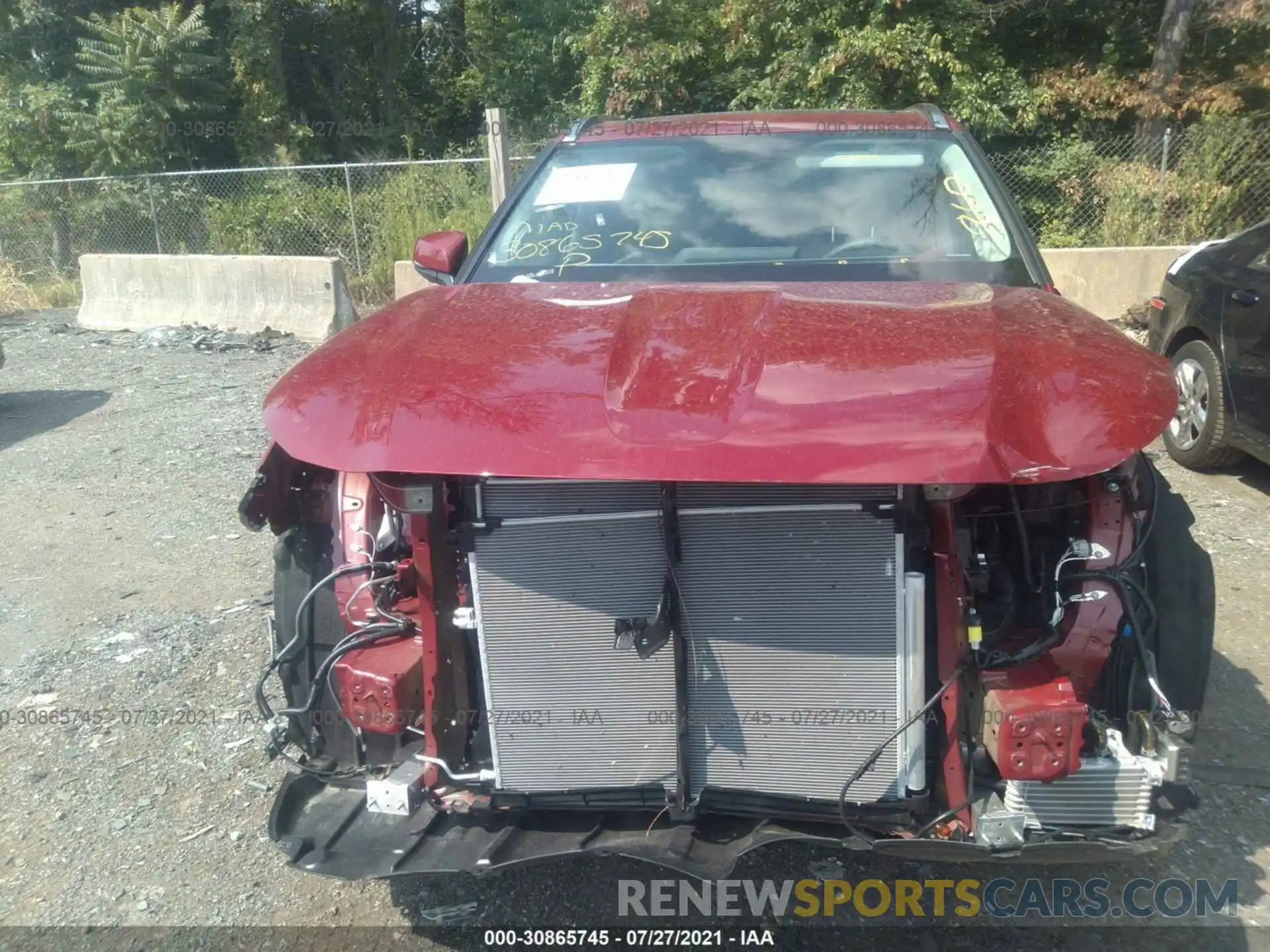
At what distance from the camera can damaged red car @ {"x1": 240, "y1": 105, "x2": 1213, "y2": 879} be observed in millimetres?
2092

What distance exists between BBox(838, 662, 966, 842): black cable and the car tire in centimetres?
418

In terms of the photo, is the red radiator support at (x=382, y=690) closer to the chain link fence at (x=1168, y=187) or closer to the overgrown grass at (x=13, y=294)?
the chain link fence at (x=1168, y=187)

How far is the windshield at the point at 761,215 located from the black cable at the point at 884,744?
4.57ft

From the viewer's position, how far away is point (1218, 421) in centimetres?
581

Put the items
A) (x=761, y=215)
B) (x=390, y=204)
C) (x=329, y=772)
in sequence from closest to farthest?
1. (x=329, y=772)
2. (x=761, y=215)
3. (x=390, y=204)

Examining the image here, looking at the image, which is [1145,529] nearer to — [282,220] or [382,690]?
[382,690]

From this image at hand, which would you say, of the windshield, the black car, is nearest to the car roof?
the windshield

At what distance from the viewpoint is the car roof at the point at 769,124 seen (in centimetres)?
395

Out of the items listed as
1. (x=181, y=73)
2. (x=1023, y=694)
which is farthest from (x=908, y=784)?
(x=181, y=73)

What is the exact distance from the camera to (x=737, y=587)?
2.29 metres

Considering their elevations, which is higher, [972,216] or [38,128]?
[38,128]

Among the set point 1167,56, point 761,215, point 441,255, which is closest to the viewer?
point 761,215

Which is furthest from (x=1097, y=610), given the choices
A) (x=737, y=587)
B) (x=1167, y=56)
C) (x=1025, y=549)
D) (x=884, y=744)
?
(x=1167, y=56)

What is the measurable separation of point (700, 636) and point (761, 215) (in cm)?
179
